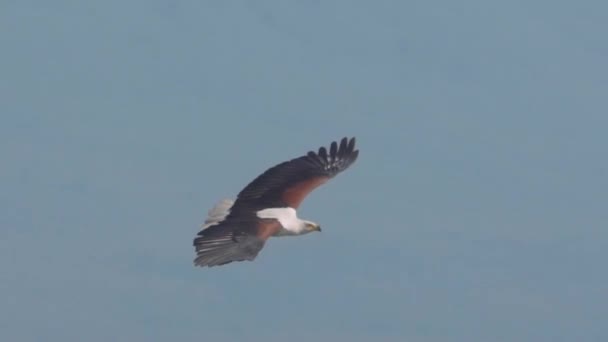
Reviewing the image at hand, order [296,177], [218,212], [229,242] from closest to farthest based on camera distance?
1. [229,242]
2. [218,212]
3. [296,177]

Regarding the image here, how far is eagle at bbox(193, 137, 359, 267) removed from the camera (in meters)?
48.6

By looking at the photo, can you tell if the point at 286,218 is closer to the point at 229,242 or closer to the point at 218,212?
the point at 218,212

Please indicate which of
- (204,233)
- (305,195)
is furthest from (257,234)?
(305,195)

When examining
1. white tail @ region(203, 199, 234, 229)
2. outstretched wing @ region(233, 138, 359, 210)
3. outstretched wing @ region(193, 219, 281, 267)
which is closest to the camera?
outstretched wing @ region(193, 219, 281, 267)

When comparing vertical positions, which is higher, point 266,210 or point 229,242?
point 266,210

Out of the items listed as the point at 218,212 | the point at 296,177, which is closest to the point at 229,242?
the point at 218,212

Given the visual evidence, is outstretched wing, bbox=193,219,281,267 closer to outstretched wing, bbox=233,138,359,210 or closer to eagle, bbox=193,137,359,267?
eagle, bbox=193,137,359,267

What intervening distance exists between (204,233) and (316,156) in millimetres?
7215

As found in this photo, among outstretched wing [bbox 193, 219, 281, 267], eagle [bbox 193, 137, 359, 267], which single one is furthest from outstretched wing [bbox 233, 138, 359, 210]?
outstretched wing [bbox 193, 219, 281, 267]

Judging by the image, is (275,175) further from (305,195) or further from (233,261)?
(233,261)

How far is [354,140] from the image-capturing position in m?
56.3

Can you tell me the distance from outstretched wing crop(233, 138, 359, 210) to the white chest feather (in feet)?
1.42

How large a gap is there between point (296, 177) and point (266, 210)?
8.05 ft

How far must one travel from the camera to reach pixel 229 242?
48.9 metres
